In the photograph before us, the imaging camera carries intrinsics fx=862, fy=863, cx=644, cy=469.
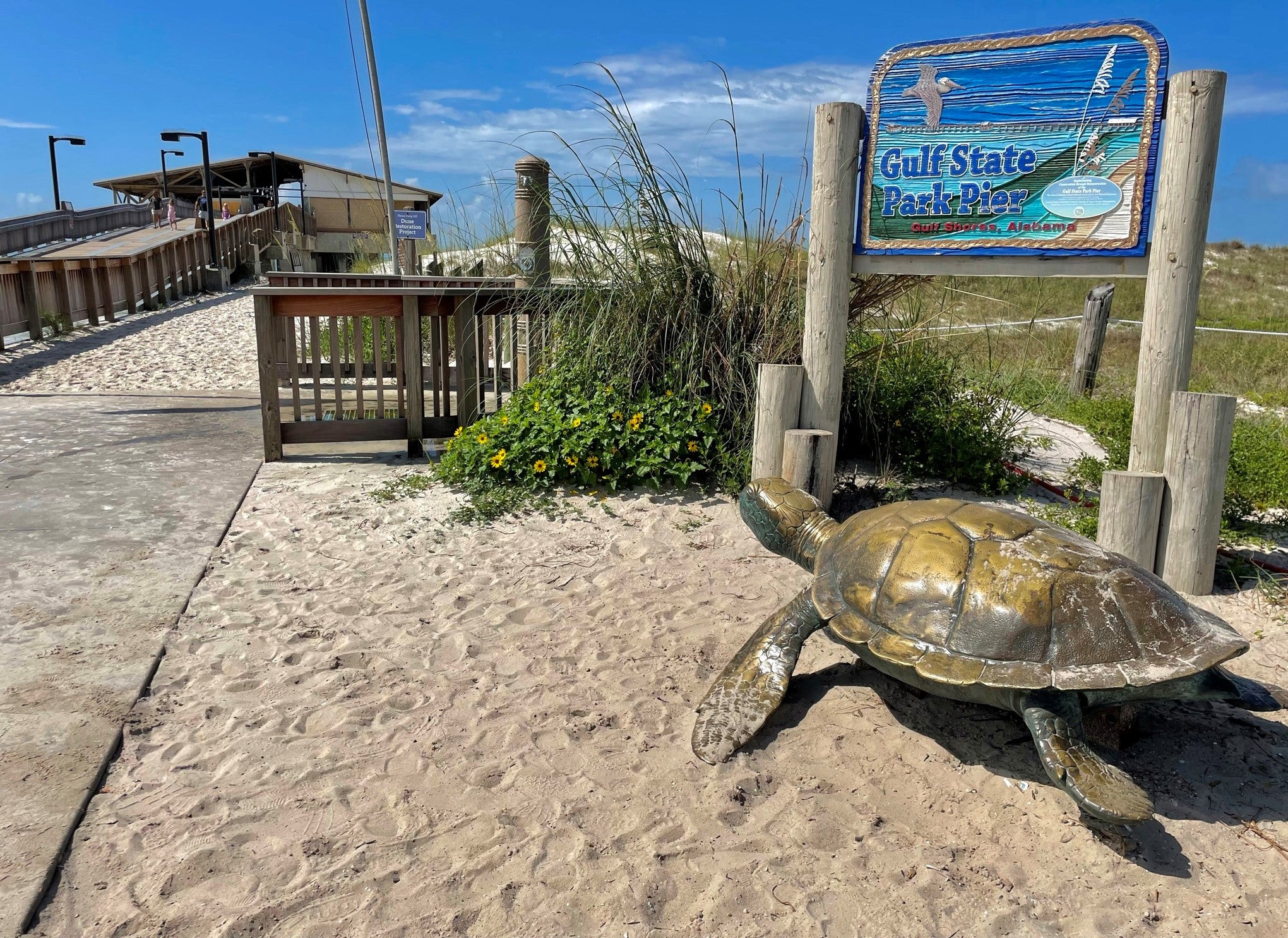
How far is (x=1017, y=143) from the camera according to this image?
488cm

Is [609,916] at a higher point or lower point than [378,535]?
lower

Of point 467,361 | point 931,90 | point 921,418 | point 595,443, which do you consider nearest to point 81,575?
point 595,443

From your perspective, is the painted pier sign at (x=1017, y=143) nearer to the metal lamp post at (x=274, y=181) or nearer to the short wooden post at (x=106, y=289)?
the short wooden post at (x=106, y=289)

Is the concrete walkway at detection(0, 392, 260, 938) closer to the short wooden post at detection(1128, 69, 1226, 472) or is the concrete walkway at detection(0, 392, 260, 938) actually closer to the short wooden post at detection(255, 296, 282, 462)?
the short wooden post at detection(255, 296, 282, 462)

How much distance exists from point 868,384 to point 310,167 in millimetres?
34143

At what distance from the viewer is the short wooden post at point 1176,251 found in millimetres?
4438

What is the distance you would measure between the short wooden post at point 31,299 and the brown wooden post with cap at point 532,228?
11.1 meters

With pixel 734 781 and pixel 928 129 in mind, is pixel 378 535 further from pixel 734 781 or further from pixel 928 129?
pixel 928 129

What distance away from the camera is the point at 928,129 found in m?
5.03

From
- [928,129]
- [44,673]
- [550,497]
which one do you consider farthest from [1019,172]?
[44,673]

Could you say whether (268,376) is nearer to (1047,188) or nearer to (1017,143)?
(1017,143)

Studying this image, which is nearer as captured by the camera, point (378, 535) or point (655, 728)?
point (655, 728)

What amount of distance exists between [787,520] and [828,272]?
188cm

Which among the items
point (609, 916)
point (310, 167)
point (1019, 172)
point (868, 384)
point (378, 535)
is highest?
point (310, 167)
